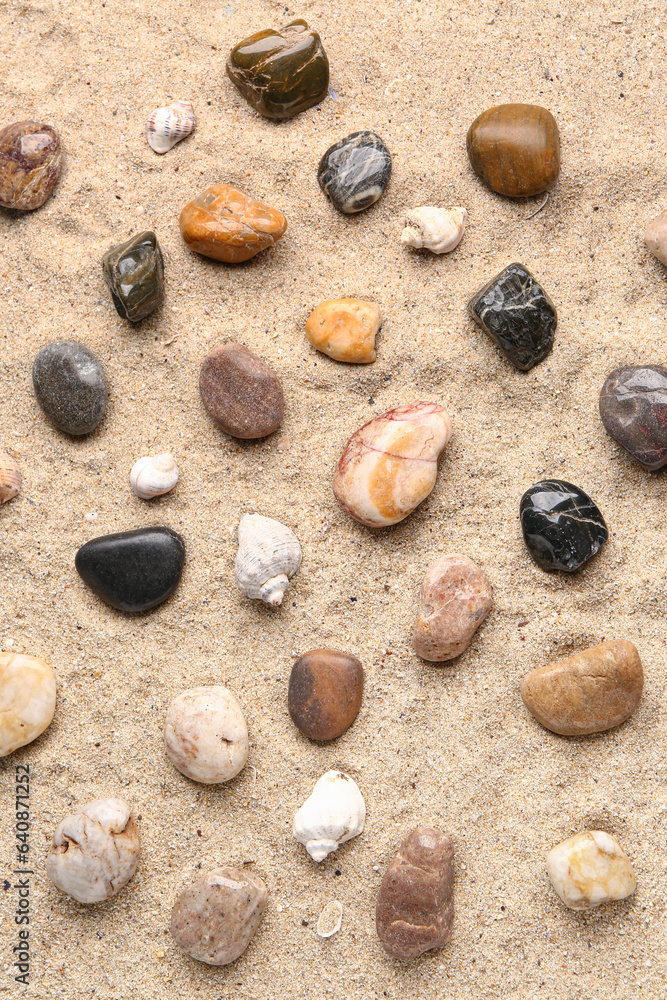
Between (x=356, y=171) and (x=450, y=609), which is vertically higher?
(x=356, y=171)

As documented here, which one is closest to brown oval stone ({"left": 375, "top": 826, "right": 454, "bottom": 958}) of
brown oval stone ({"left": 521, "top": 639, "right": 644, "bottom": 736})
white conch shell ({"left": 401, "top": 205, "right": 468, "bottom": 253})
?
brown oval stone ({"left": 521, "top": 639, "right": 644, "bottom": 736})

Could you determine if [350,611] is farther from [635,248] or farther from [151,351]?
[635,248]

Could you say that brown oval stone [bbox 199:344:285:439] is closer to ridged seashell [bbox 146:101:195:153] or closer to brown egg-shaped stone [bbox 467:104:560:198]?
ridged seashell [bbox 146:101:195:153]

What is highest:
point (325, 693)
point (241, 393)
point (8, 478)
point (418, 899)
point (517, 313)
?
point (517, 313)

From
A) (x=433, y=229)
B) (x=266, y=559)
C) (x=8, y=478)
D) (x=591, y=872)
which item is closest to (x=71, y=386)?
(x=8, y=478)

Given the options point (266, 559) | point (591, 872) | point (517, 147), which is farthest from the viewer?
point (517, 147)

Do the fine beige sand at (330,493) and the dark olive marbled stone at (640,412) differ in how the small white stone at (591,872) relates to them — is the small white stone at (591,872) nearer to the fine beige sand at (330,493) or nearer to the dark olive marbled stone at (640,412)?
the fine beige sand at (330,493)

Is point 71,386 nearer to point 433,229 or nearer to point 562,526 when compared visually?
point 433,229

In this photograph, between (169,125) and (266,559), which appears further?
(169,125)
